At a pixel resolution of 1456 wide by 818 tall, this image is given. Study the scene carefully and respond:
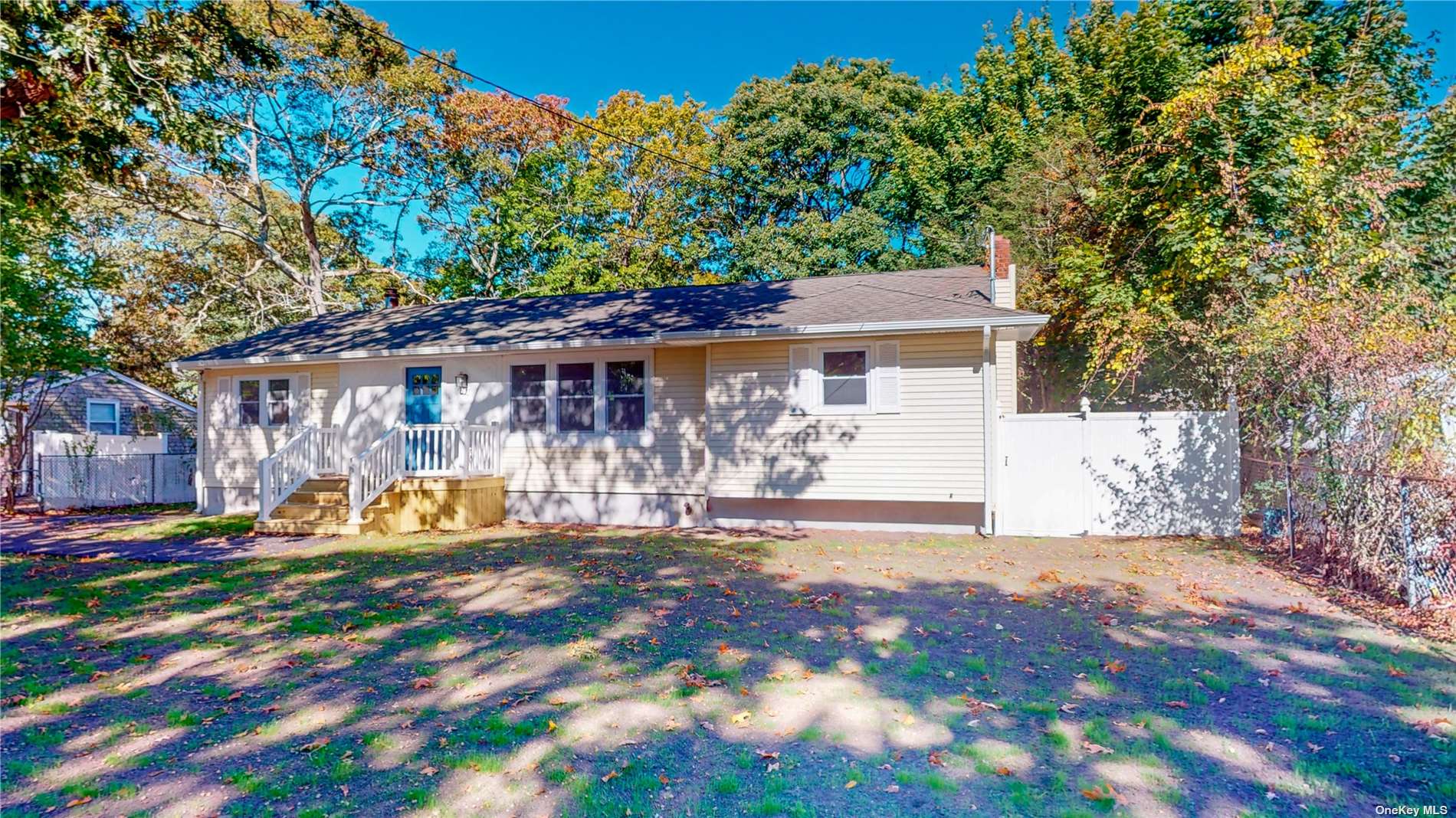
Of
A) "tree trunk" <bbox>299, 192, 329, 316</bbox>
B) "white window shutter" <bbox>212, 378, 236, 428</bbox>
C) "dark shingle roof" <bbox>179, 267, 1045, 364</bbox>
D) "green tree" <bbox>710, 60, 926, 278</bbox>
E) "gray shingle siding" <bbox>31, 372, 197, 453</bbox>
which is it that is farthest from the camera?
"tree trunk" <bbox>299, 192, 329, 316</bbox>

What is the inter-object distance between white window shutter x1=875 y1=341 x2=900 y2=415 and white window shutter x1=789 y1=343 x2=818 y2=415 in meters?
0.96

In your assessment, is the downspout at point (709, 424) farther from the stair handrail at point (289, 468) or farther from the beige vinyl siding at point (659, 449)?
the stair handrail at point (289, 468)

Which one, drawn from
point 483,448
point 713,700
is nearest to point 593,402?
point 483,448

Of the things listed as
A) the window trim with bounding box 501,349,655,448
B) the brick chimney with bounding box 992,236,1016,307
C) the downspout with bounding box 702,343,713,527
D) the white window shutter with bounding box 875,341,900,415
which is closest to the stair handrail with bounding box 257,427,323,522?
the window trim with bounding box 501,349,655,448

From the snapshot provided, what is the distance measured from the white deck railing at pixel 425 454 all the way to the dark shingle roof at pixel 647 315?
5.16ft

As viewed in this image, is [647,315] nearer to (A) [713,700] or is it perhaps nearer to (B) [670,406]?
(B) [670,406]

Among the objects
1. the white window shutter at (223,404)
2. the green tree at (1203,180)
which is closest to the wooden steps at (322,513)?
the white window shutter at (223,404)

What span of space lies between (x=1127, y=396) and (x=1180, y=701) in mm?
14676

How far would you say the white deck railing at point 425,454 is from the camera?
466 inches

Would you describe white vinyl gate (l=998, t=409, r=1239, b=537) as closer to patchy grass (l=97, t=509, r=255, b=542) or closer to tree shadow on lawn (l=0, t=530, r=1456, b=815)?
tree shadow on lawn (l=0, t=530, r=1456, b=815)

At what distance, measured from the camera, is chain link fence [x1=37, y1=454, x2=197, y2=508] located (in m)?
16.7

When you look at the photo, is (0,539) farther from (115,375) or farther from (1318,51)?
(1318,51)

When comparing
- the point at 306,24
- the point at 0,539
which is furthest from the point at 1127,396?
the point at 306,24

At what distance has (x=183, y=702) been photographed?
179 inches
